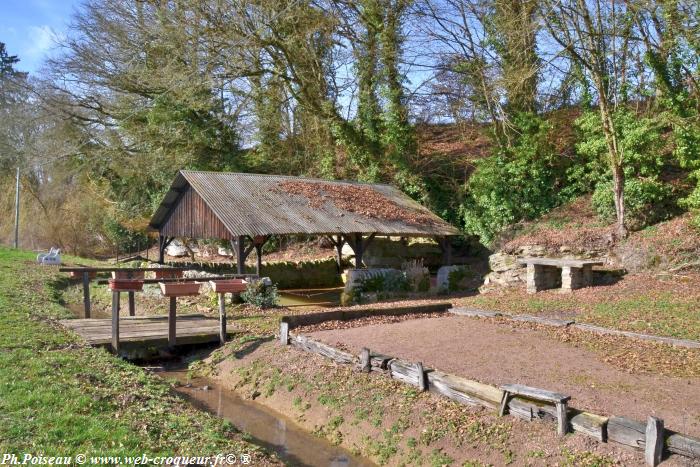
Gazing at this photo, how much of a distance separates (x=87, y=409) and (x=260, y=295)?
8704 mm

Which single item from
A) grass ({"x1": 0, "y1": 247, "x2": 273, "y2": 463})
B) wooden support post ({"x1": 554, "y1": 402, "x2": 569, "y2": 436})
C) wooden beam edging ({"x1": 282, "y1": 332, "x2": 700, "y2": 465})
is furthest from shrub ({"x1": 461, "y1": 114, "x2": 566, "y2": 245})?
grass ({"x1": 0, "y1": 247, "x2": 273, "y2": 463})

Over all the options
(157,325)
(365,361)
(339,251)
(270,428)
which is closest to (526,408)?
(365,361)

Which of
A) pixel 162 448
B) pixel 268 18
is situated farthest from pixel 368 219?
pixel 162 448

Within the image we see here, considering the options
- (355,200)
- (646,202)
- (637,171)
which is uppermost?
(637,171)

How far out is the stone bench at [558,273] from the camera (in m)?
15.0

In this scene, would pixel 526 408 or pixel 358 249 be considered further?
pixel 358 249

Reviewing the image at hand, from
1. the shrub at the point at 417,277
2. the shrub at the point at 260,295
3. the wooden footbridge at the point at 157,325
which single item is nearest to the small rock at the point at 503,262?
the shrub at the point at 417,277

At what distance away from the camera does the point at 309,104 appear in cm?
2450

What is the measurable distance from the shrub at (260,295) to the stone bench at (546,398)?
8.71 metres

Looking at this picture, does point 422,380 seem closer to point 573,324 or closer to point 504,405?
point 504,405

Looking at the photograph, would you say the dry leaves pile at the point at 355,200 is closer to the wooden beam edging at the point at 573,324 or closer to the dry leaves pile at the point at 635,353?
the wooden beam edging at the point at 573,324

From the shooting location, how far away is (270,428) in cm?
760

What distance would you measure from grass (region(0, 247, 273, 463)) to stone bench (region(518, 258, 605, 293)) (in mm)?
10744

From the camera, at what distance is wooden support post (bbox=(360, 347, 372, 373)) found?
821cm
